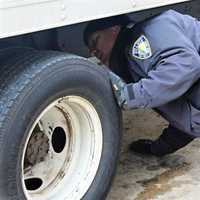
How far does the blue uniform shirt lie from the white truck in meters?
0.13

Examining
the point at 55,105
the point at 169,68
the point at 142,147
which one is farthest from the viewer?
the point at 142,147

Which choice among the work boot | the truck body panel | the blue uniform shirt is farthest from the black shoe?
the truck body panel

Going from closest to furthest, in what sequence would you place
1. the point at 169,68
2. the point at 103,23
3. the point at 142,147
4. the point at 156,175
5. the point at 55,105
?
the point at 55,105 → the point at 169,68 → the point at 103,23 → the point at 156,175 → the point at 142,147

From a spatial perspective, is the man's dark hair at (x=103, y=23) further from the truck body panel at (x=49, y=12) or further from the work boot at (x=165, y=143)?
the work boot at (x=165, y=143)

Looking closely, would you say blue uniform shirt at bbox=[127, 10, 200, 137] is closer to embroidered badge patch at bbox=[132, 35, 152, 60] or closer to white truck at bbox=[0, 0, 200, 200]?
embroidered badge patch at bbox=[132, 35, 152, 60]

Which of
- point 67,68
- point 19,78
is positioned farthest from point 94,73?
point 19,78

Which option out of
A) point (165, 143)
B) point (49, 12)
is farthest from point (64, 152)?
point (165, 143)

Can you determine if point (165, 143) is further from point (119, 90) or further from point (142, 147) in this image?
point (119, 90)

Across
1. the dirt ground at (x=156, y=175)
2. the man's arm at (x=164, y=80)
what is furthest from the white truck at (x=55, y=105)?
the dirt ground at (x=156, y=175)

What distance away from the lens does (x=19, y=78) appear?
2.55m

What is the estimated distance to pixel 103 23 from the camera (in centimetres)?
308

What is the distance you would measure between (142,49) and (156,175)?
89 cm

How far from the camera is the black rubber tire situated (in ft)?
8.14

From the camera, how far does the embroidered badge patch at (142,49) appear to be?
3.07 metres
